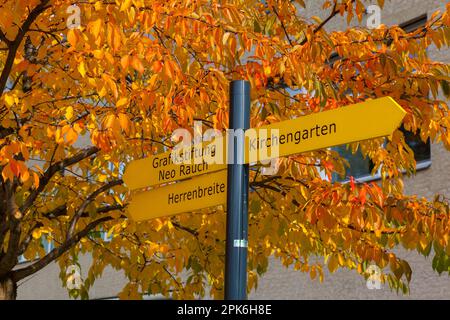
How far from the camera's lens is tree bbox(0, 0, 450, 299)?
6.41 metres

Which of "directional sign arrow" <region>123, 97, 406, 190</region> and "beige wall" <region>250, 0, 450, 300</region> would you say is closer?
"directional sign arrow" <region>123, 97, 406, 190</region>

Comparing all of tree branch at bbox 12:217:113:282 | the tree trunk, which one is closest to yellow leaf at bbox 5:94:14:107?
tree branch at bbox 12:217:113:282

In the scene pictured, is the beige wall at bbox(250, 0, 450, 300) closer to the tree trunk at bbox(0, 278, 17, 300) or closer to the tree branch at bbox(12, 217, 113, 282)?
the tree branch at bbox(12, 217, 113, 282)

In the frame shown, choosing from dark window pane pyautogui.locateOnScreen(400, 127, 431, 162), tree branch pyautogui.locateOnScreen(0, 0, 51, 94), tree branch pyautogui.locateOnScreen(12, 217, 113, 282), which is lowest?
tree branch pyautogui.locateOnScreen(12, 217, 113, 282)

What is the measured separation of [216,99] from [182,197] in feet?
6.52

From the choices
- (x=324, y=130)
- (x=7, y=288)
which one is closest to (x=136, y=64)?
(x=324, y=130)

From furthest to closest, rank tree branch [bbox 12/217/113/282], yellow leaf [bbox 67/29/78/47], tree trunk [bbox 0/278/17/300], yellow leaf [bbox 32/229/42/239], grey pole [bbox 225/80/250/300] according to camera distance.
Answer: yellow leaf [bbox 32/229/42/239] < tree trunk [bbox 0/278/17/300] < tree branch [bbox 12/217/113/282] < yellow leaf [bbox 67/29/78/47] < grey pole [bbox 225/80/250/300]

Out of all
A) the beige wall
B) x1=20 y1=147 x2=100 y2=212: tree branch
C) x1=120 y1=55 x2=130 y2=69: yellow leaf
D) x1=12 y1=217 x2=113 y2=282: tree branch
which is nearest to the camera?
x1=120 y1=55 x2=130 y2=69: yellow leaf

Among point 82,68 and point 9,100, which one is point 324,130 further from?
point 9,100

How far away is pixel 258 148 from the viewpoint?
4.67 m

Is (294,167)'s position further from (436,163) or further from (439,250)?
(436,163)

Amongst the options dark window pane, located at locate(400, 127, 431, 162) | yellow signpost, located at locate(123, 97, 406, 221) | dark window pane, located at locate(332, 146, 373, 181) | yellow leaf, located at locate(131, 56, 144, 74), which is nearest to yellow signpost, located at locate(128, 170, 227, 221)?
yellow signpost, located at locate(123, 97, 406, 221)

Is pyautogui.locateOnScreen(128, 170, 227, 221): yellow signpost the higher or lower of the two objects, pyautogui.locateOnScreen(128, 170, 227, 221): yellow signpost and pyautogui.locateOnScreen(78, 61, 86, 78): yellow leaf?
the lower

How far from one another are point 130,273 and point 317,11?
6928 mm
